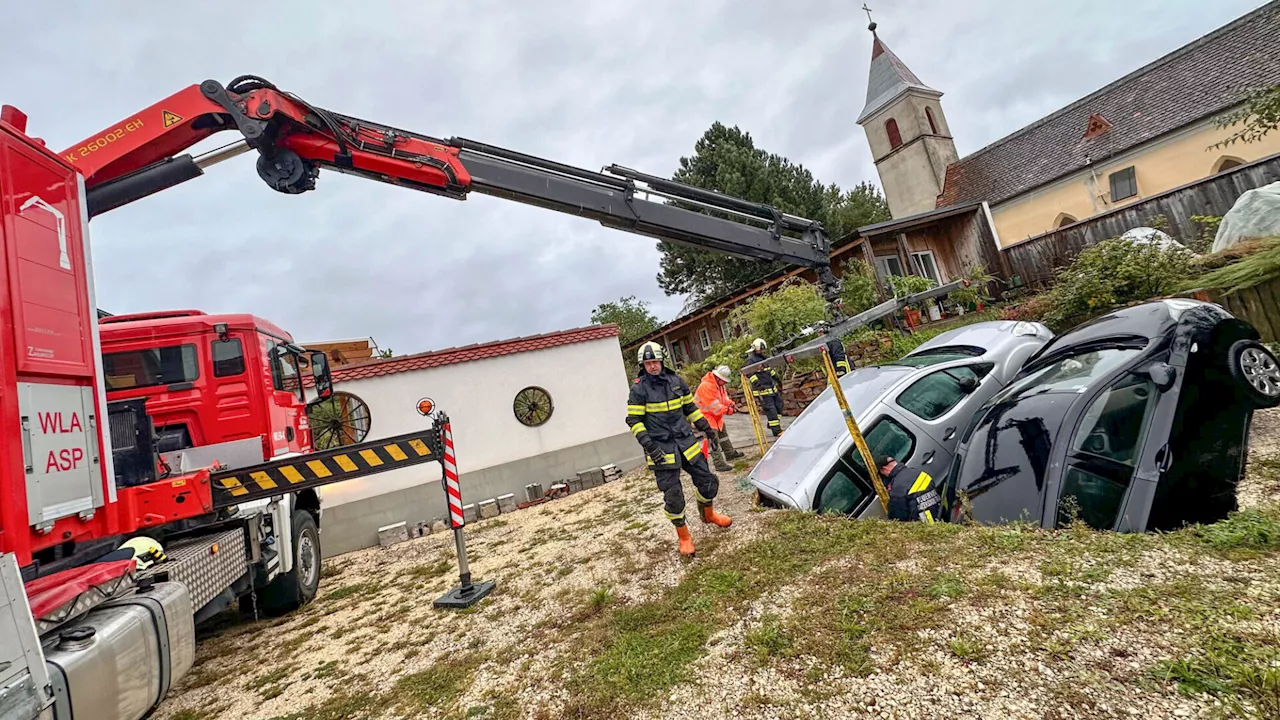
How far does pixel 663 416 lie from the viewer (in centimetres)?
481

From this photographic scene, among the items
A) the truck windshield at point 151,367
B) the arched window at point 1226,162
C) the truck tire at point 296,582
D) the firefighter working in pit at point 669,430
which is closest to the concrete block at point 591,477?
the truck tire at point 296,582

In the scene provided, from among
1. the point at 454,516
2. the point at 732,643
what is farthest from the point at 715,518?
the point at 454,516

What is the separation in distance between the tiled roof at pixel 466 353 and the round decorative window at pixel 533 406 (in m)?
0.85

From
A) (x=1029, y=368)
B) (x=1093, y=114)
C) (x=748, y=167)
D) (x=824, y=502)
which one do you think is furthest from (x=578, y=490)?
(x=1093, y=114)

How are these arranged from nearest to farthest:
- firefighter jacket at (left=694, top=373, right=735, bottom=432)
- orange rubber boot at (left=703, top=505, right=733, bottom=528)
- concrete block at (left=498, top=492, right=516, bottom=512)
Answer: orange rubber boot at (left=703, top=505, right=733, bottom=528), firefighter jacket at (left=694, top=373, right=735, bottom=432), concrete block at (left=498, top=492, right=516, bottom=512)

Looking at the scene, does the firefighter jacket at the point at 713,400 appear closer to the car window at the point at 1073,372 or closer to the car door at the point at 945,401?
the car door at the point at 945,401

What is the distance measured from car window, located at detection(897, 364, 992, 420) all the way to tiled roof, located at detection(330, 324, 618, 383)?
6.96 meters

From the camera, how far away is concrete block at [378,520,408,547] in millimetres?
8750

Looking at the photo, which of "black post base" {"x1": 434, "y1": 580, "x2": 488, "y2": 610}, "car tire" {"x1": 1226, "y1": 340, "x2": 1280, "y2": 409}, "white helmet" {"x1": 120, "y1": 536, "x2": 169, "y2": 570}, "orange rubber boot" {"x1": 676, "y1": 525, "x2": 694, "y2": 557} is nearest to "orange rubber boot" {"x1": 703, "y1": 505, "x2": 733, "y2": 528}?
"orange rubber boot" {"x1": 676, "y1": 525, "x2": 694, "y2": 557}

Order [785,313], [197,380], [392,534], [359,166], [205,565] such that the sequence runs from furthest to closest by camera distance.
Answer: [785,313] < [392,534] < [359,166] < [197,380] < [205,565]

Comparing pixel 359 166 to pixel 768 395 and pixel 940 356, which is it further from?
pixel 940 356

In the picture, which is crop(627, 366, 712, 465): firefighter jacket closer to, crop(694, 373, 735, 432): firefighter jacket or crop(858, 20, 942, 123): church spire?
crop(694, 373, 735, 432): firefighter jacket

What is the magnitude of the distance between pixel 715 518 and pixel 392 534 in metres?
6.37

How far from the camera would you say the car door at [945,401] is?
4.88m
